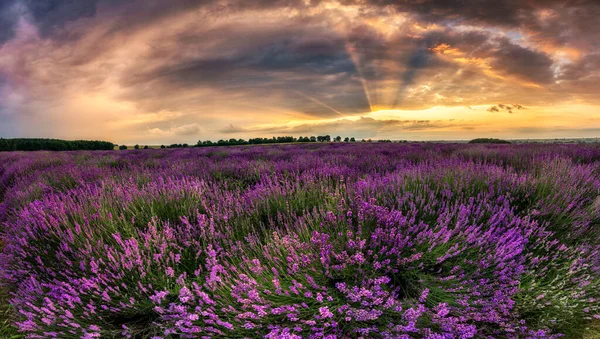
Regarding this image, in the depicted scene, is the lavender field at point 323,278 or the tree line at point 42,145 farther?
the tree line at point 42,145

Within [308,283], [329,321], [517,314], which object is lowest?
[517,314]

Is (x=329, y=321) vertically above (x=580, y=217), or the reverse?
(x=580, y=217)

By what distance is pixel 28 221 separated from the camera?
317 cm

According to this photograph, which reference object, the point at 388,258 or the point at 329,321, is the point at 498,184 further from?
the point at 329,321

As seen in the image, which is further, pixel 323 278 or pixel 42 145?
pixel 42 145

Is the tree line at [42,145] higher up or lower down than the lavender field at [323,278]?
higher up

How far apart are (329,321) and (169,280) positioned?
120 cm

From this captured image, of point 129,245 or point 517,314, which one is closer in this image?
point 517,314

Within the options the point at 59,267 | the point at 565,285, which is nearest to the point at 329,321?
the point at 565,285

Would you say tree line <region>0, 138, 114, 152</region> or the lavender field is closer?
the lavender field

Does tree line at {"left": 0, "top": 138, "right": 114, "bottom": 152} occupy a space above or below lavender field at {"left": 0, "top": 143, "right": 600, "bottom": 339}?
above

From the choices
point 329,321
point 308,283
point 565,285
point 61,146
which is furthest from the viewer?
point 61,146

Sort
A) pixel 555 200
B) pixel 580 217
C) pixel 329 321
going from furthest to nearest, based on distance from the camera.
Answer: pixel 555 200
pixel 580 217
pixel 329 321

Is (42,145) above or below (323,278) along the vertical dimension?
above
